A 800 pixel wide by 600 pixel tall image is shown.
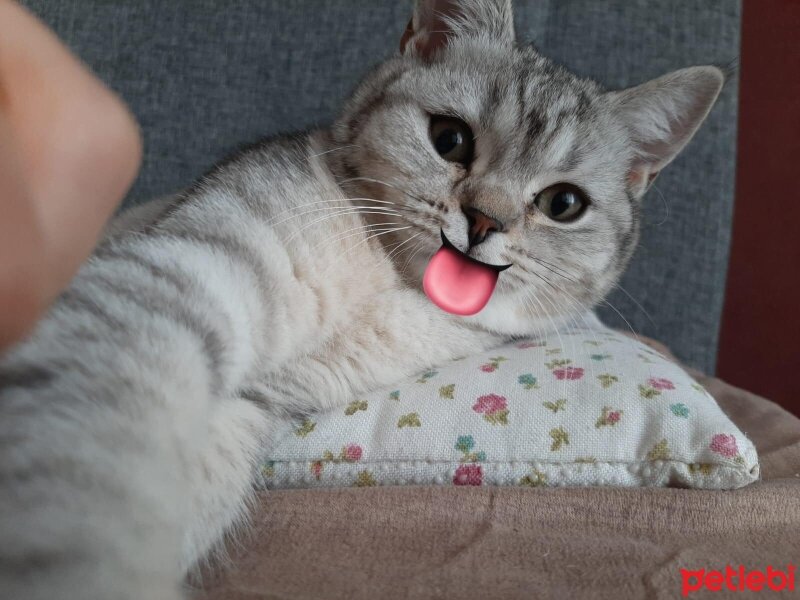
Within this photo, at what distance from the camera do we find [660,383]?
37.3 inches

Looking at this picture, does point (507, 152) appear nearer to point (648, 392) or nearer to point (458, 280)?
point (458, 280)

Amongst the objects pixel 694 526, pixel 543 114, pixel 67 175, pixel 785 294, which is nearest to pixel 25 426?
pixel 67 175

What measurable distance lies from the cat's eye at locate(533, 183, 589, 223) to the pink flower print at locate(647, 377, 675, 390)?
31 cm

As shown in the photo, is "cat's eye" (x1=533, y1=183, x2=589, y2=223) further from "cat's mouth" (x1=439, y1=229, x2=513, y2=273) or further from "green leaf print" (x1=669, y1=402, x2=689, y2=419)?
"green leaf print" (x1=669, y1=402, x2=689, y2=419)

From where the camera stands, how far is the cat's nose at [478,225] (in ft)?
3.18

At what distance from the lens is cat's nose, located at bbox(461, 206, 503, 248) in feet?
3.18

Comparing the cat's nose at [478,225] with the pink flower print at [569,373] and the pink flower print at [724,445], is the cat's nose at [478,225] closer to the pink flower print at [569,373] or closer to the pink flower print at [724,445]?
the pink flower print at [569,373]

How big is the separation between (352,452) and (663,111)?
0.86m

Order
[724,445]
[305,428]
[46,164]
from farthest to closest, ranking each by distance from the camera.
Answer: [305,428] < [724,445] < [46,164]

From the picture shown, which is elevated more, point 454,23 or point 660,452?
point 454,23

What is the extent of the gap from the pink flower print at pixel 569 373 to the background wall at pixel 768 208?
1.39 m

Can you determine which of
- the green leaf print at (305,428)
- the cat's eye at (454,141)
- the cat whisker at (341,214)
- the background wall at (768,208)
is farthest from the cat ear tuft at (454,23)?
the background wall at (768,208)

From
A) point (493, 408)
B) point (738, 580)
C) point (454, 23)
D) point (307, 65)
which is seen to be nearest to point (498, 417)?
point (493, 408)

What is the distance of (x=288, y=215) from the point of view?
976 millimetres
